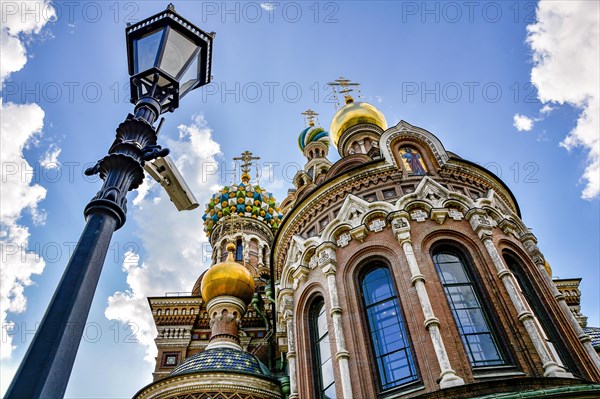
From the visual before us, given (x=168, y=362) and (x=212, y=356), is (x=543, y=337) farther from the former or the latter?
(x=168, y=362)

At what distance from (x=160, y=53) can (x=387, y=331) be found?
6403 mm

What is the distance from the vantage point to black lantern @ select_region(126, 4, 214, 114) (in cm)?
421

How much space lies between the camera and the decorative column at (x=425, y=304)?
7.46m

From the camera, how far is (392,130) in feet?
40.4

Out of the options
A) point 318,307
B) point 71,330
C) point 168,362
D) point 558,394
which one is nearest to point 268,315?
point 168,362

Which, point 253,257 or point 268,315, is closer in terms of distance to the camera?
point 268,315

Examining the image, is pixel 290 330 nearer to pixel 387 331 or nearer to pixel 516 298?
pixel 387 331

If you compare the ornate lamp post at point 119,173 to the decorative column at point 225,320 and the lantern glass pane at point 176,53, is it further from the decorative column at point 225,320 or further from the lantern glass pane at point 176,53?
the decorative column at point 225,320

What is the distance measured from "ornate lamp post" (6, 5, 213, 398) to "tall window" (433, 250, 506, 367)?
6.03 meters

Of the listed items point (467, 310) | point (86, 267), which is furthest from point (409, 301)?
point (86, 267)

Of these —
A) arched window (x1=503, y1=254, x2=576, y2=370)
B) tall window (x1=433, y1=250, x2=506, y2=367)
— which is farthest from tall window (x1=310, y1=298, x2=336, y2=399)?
arched window (x1=503, y1=254, x2=576, y2=370)

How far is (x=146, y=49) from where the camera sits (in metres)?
4.25

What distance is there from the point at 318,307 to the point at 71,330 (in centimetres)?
823

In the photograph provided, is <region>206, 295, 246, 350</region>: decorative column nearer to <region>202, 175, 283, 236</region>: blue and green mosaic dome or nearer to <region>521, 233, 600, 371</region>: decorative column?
<region>521, 233, 600, 371</region>: decorative column
